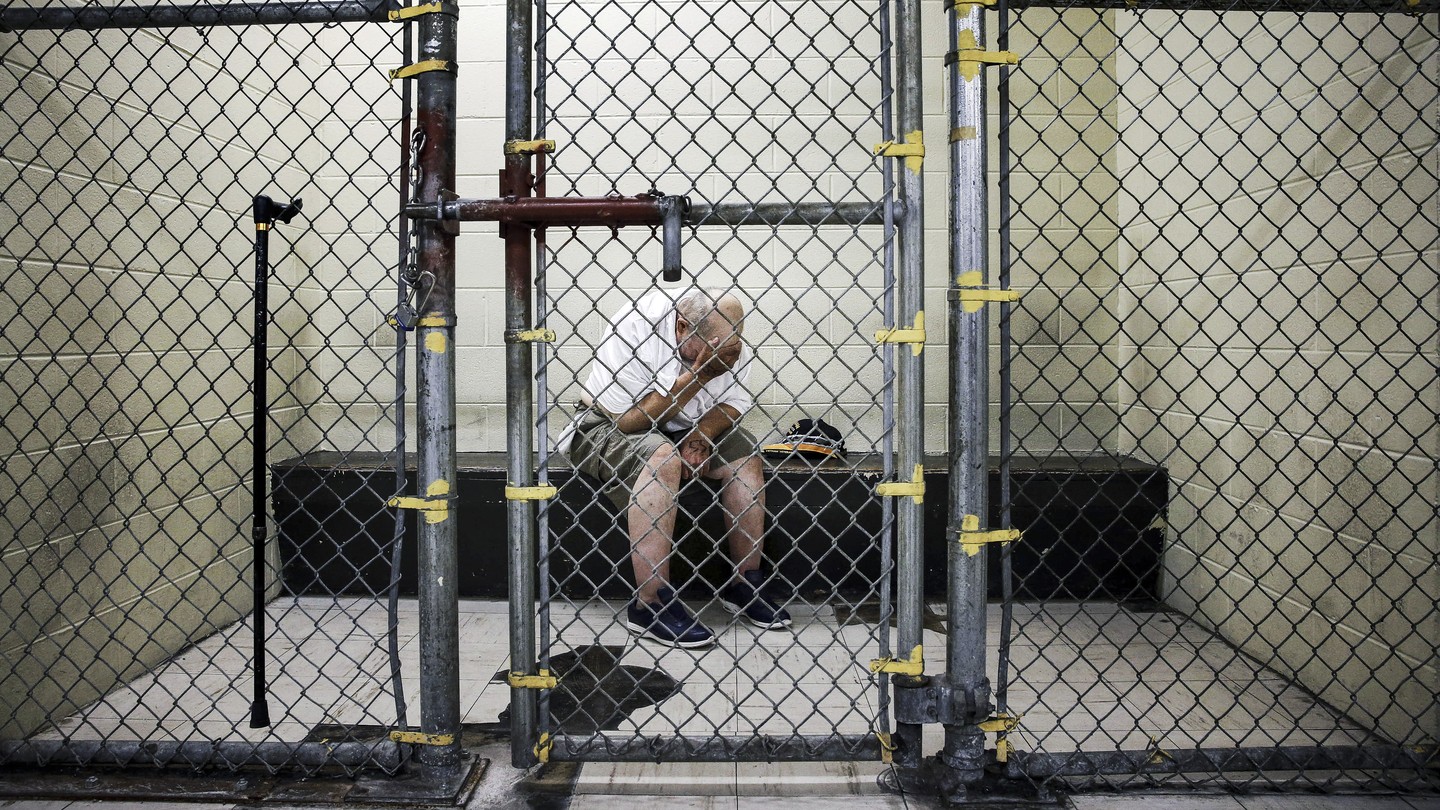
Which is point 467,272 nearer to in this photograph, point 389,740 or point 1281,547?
point 389,740

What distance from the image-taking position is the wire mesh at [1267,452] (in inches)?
75.5

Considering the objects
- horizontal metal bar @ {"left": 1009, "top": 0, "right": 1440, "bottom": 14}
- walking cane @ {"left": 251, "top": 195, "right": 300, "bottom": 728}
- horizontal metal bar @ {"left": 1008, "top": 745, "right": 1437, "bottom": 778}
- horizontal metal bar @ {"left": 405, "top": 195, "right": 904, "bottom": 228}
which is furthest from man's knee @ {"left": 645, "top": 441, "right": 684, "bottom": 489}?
horizontal metal bar @ {"left": 1009, "top": 0, "right": 1440, "bottom": 14}

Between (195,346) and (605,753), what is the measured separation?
6.23 feet

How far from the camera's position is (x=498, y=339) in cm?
352

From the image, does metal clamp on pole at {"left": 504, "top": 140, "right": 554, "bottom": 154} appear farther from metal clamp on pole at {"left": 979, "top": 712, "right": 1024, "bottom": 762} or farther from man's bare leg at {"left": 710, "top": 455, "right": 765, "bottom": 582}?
man's bare leg at {"left": 710, "top": 455, "right": 765, "bottom": 582}

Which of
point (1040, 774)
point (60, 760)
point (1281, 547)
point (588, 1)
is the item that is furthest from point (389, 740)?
point (588, 1)

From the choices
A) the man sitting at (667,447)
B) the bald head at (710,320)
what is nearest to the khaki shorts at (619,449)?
the man sitting at (667,447)

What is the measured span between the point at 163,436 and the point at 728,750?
1.93 metres

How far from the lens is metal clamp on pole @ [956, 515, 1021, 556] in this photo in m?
1.54

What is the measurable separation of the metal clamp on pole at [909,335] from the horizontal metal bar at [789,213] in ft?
0.63

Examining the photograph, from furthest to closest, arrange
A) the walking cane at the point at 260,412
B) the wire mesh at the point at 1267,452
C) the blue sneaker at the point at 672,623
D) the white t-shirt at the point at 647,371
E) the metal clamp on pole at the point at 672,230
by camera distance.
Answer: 1. the white t-shirt at the point at 647,371
2. the blue sneaker at the point at 672,623
3. the wire mesh at the point at 1267,452
4. the walking cane at the point at 260,412
5. the metal clamp on pole at the point at 672,230

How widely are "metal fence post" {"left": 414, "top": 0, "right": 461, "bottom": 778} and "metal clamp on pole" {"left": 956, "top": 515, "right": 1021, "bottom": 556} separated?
0.90 m

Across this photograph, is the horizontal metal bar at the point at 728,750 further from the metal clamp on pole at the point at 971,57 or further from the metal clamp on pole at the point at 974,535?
the metal clamp on pole at the point at 971,57

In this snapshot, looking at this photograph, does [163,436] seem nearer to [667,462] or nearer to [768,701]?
[667,462]
